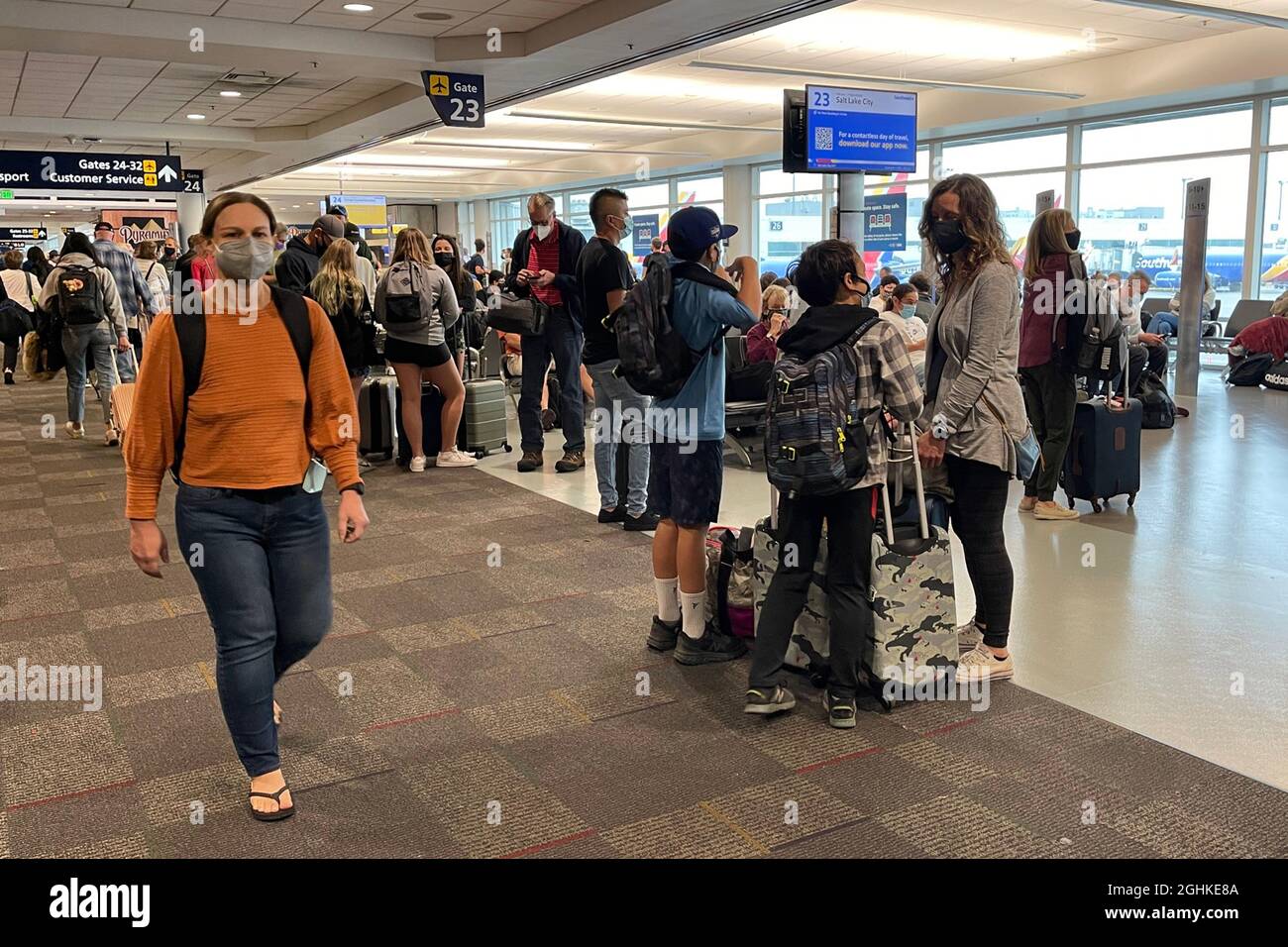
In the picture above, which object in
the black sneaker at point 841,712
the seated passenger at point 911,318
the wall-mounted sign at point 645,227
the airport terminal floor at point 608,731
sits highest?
the wall-mounted sign at point 645,227

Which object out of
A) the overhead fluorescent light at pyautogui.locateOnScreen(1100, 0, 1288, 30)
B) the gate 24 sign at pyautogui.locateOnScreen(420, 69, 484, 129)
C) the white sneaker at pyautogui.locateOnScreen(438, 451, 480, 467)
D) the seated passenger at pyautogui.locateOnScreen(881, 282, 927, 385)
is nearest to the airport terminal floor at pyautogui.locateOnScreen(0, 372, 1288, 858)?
the seated passenger at pyautogui.locateOnScreen(881, 282, 927, 385)

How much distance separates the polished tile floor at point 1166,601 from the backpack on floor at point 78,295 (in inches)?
135

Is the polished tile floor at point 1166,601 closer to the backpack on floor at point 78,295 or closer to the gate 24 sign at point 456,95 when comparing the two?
the backpack on floor at point 78,295

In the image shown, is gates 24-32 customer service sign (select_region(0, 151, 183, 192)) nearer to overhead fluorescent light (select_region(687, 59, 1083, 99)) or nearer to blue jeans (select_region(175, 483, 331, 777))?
overhead fluorescent light (select_region(687, 59, 1083, 99))

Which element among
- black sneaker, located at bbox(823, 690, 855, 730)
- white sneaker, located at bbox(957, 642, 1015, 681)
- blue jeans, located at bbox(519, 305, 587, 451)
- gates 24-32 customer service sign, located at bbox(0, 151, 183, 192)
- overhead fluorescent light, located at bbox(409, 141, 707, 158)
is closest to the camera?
black sneaker, located at bbox(823, 690, 855, 730)

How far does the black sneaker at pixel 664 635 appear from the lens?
3.98 m

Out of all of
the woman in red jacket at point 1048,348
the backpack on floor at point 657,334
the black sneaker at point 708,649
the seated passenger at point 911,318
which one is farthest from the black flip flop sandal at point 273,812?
the seated passenger at point 911,318

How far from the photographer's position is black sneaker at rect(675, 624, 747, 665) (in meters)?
3.85

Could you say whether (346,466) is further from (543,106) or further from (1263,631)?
(543,106)

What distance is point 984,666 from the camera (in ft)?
11.8

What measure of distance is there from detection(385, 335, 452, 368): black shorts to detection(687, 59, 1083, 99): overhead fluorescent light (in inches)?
295

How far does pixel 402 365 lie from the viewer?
7.25 m

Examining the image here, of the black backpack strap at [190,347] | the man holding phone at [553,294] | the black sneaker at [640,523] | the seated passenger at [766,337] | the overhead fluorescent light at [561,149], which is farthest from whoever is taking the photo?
the overhead fluorescent light at [561,149]
